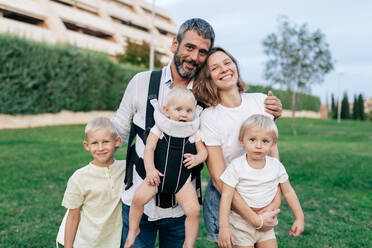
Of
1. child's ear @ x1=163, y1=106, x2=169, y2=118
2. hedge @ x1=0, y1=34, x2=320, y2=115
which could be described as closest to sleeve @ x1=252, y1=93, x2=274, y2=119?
child's ear @ x1=163, y1=106, x2=169, y2=118

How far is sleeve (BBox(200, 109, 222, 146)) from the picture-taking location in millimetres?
2312

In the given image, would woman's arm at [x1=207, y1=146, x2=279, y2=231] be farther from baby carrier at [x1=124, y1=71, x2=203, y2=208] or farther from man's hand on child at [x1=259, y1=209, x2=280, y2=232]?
baby carrier at [x1=124, y1=71, x2=203, y2=208]

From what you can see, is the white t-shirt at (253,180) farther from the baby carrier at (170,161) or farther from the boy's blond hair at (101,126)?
the boy's blond hair at (101,126)

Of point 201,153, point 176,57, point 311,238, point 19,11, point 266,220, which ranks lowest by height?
point 311,238

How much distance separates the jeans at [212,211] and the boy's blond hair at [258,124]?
0.52m

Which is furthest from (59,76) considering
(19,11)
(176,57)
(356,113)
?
(356,113)

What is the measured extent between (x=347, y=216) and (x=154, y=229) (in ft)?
14.7

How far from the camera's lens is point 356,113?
49.8 metres

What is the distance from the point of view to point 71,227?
2504mm

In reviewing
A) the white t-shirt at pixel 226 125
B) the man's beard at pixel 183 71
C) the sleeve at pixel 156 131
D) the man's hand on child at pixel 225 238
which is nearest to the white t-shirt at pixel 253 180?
the white t-shirt at pixel 226 125

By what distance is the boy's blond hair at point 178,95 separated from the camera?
7.71ft

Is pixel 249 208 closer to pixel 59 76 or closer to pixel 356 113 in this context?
pixel 59 76

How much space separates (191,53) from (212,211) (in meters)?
1.21

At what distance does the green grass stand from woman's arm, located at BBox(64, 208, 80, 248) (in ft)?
7.10
